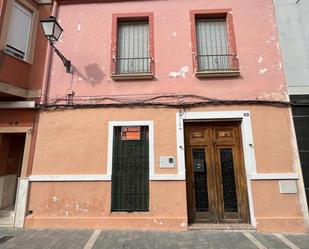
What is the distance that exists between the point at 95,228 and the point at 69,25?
19.2 ft

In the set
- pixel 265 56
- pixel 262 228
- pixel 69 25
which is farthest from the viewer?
pixel 69 25

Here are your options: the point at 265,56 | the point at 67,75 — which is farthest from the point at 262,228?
the point at 67,75

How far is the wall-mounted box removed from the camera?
5.77 m

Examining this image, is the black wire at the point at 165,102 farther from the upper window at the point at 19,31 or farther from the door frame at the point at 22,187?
the upper window at the point at 19,31

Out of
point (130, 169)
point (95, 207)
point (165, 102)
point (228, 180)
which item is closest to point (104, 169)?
point (130, 169)

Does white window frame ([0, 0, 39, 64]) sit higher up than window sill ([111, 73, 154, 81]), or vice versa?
white window frame ([0, 0, 39, 64])

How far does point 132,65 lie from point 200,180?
149 inches

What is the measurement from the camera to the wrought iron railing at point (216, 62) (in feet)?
20.9

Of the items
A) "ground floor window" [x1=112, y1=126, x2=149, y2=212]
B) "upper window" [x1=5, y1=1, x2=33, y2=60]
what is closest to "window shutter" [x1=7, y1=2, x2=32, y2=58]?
"upper window" [x1=5, y1=1, x2=33, y2=60]

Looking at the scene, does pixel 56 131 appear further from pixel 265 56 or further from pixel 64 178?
pixel 265 56

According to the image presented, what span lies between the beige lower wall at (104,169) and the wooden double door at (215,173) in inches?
15.2

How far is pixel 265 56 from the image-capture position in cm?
626

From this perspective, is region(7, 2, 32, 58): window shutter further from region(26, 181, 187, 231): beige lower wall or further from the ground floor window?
region(26, 181, 187, 231): beige lower wall

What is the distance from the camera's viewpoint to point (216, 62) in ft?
21.2
